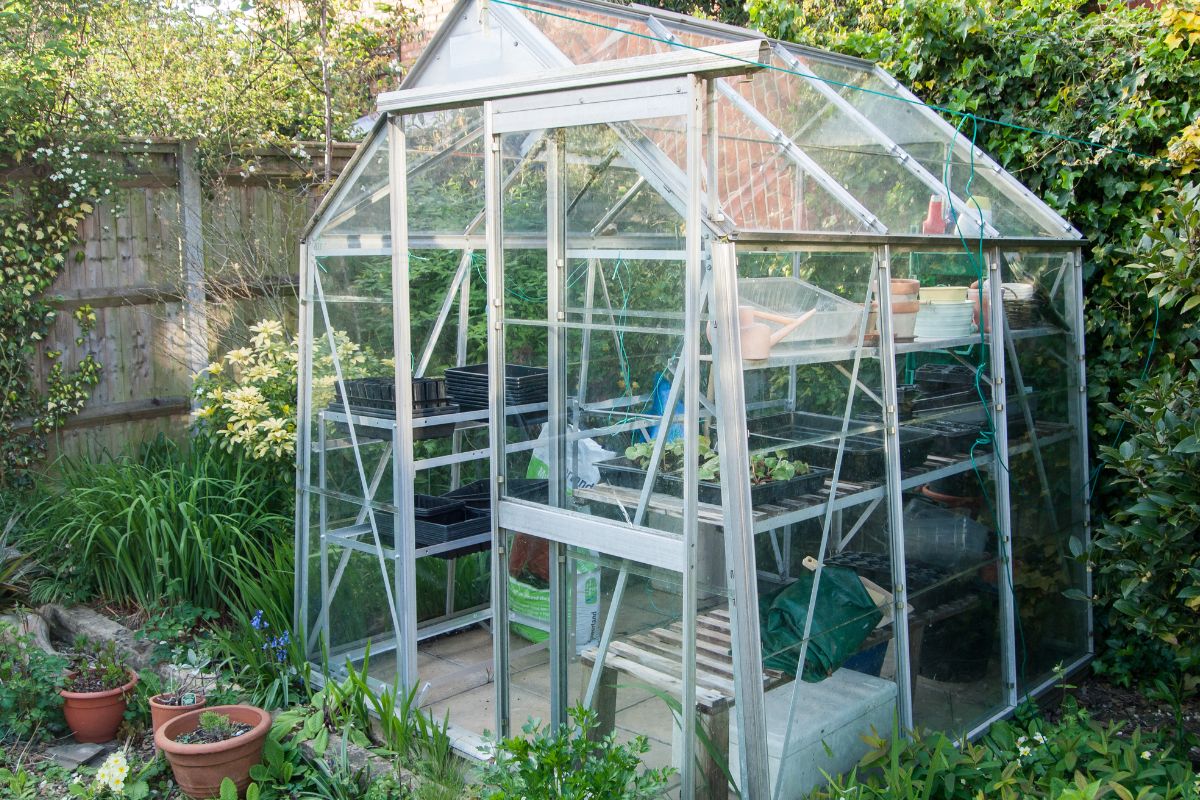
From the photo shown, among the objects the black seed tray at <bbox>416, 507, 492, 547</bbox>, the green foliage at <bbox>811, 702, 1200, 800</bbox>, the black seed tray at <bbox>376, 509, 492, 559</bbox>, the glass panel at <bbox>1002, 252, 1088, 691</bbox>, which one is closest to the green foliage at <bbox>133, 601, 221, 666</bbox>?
the black seed tray at <bbox>376, 509, 492, 559</bbox>

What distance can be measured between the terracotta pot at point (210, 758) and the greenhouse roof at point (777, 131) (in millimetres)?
2373

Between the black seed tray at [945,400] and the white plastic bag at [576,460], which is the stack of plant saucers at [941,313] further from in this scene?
the white plastic bag at [576,460]

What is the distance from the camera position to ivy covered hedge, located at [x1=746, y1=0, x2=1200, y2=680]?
3.84 meters

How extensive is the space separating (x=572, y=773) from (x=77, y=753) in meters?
2.33

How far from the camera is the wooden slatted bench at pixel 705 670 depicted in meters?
3.09

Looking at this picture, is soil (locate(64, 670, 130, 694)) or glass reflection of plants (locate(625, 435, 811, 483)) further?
soil (locate(64, 670, 130, 694))

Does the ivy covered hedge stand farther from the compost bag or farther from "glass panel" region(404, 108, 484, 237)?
"glass panel" region(404, 108, 484, 237)

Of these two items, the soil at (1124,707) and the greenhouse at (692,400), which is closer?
the greenhouse at (692,400)

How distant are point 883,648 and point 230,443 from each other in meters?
3.36

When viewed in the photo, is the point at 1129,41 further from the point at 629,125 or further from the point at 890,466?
the point at 629,125

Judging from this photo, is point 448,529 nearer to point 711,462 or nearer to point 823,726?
point 711,462

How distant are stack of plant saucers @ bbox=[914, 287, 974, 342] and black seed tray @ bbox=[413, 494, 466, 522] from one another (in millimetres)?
1990

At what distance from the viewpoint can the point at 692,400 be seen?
9.82ft

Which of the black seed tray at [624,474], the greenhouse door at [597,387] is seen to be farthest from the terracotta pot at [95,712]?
the black seed tray at [624,474]
